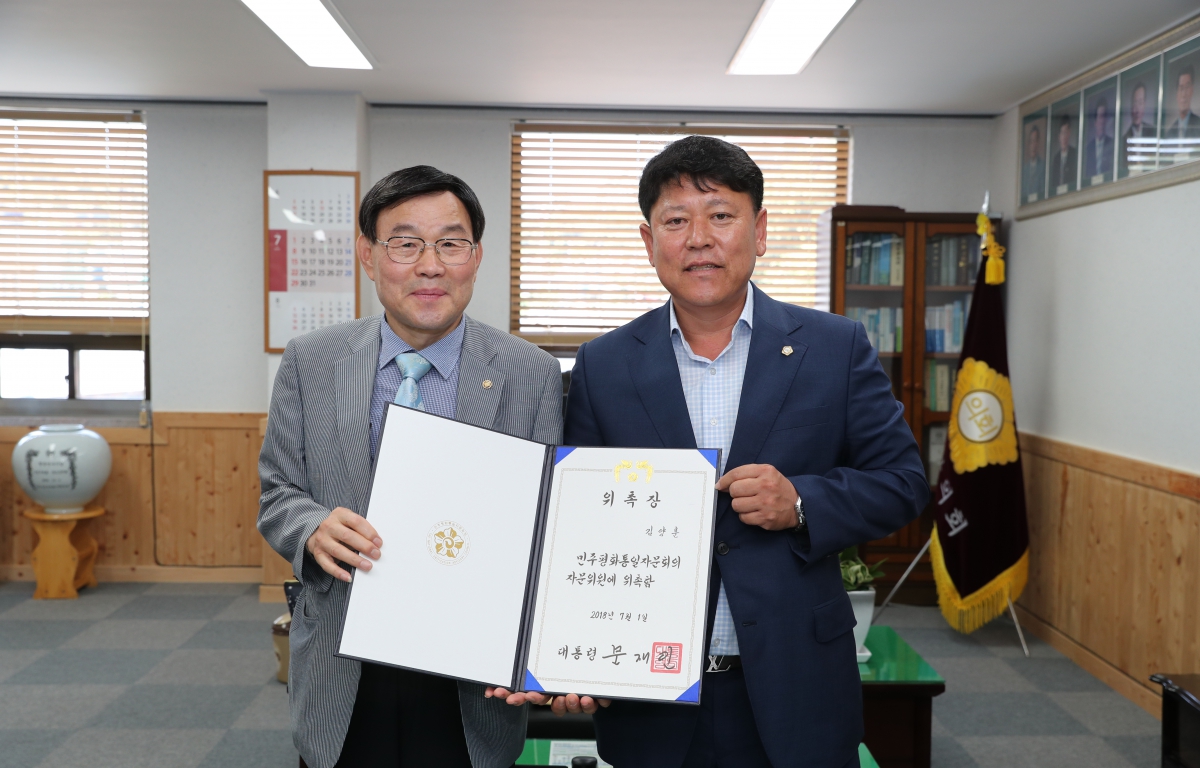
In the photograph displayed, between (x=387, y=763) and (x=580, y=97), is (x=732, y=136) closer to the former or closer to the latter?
(x=580, y=97)

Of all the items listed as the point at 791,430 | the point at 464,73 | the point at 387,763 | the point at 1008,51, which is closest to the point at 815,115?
the point at 1008,51

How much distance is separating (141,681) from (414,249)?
2984mm

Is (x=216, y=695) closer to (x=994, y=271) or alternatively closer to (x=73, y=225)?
(x=73, y=225)

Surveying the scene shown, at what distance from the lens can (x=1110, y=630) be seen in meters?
3.62

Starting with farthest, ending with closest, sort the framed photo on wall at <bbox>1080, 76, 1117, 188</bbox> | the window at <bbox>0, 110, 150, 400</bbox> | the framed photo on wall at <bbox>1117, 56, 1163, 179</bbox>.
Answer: the window at <bbox>0, 110, 150, 400</bbox>, the framed photo on wall at <bbox>1080, 76, 1117, 188</bbox>, the framed photo on wall at <bbox>1117, 56, 1163, 179</bbox>

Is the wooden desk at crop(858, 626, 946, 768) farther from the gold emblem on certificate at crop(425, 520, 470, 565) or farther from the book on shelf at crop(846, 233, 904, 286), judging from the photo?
the book on shelf at crop(846, 233, 904, 286)

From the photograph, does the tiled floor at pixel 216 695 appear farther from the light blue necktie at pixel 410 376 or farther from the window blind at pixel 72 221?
the light blue necktie at pixel 410 376

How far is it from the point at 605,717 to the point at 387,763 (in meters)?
0.36

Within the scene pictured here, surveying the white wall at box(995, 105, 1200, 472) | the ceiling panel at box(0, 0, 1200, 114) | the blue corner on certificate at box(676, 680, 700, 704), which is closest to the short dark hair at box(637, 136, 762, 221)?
the blue corner on certificate at box(676, 680, 700, 704)

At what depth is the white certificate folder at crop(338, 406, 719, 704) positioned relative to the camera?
123 cm

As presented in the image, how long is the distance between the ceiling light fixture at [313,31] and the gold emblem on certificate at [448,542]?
104 inches

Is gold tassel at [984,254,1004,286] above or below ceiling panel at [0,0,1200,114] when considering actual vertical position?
below

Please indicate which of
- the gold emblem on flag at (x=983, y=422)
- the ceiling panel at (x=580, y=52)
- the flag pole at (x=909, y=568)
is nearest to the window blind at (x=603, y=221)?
the ceiling panel at (x=580, y=52)

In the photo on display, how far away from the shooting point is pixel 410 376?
1.44 m
